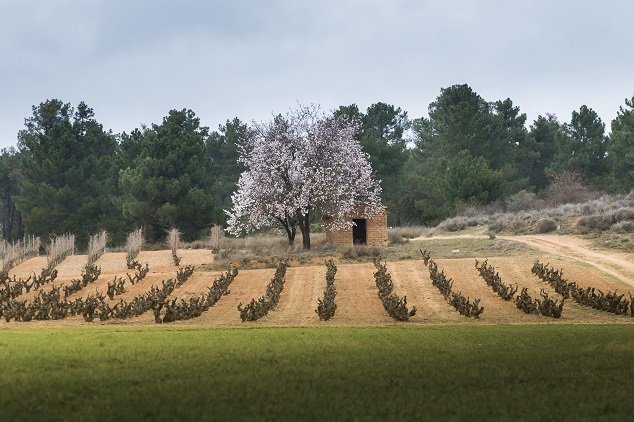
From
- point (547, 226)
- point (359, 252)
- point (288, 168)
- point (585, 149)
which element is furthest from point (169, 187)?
point (585, 149)

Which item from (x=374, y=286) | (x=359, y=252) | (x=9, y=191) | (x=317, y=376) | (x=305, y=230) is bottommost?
(x=374, y=286)

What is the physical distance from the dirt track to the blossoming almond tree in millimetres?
4461

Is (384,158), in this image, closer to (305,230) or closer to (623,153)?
(623,153)

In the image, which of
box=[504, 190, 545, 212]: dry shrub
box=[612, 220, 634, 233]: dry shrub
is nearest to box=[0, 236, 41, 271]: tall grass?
box=[612, 220, 634, 233]: dry shrub

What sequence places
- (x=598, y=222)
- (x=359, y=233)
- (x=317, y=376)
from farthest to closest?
(x=359, y=233) → (x=598, y=222) → (x=317, y=376)

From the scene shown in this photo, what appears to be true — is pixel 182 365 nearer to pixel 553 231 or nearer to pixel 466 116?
pixel 553 231

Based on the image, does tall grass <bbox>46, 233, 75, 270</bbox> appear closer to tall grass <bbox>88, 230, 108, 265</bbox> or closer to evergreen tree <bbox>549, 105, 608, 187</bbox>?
tall grass <bbox>88, 230, 108, 265</bbox>

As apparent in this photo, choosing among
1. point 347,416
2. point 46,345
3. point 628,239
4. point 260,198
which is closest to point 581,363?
point 347,416

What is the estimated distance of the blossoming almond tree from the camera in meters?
39.0

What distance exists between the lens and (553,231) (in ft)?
139

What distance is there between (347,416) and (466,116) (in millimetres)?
63965

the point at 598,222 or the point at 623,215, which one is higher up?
the point at 623,215

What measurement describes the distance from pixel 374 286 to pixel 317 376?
54.7 feet

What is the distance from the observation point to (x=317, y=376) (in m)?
8.95
